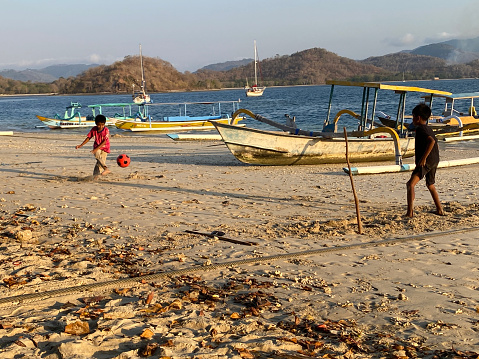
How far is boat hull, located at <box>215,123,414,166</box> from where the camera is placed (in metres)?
13.4

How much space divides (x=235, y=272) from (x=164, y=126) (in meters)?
24.2

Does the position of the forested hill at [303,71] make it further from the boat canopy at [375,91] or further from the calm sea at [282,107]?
the boat canopy at [375,91]

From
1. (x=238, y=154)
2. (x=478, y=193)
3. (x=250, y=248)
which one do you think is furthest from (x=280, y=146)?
(x=250, y=248)

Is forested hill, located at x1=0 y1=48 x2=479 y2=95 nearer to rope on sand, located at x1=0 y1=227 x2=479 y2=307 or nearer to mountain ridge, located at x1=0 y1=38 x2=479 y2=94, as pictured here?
mountain ridge, located at x1=0 y1=38 x2=479 y2=94

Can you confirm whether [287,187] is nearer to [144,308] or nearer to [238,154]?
[238,154]

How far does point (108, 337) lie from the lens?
4.00 meters

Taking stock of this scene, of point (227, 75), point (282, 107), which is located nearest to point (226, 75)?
point (227, 75)

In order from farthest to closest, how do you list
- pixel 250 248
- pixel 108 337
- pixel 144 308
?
pixel 250 248 → pixel 144 308 → pixel 108 337

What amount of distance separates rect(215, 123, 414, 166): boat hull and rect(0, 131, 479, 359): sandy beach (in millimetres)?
3038

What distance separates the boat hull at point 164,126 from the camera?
2852cm

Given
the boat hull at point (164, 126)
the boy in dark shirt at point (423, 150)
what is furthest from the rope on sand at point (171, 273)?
the boat hull at point (164, 126)

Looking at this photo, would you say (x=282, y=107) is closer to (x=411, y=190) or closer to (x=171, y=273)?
(x=411, y=190)

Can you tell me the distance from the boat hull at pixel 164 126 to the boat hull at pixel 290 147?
15.1m

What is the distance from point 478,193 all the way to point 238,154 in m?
5.83
